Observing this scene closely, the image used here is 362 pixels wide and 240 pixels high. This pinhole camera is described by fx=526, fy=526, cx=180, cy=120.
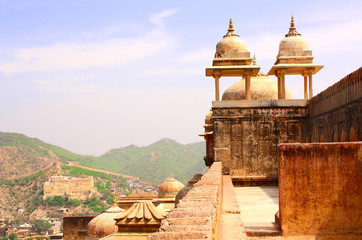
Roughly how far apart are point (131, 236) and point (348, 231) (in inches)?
181

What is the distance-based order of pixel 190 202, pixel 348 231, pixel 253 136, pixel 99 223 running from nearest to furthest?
pixel 190 202, pixel 348 231, pixel 253 136, pixel 99 223

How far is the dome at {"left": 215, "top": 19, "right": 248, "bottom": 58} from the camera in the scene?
1537 centimetres

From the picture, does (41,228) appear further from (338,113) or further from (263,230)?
(263,230)

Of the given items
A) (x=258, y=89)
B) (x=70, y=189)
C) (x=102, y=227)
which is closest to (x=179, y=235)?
(x=258, y=89)

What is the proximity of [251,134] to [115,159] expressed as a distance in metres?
183

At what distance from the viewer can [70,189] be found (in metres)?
101

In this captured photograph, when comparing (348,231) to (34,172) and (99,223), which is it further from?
(34,172)

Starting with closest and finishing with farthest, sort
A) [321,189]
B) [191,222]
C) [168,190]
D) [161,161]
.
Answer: [191,222] < [321,189] < [168,190] < [161,161]

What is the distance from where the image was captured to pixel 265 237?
255 inches

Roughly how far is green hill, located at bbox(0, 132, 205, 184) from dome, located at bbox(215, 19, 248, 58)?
11348 centimetres

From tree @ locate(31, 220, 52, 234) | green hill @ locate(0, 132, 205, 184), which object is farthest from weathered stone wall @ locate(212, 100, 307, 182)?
green hill @ locate(0, 132, 205, 184)

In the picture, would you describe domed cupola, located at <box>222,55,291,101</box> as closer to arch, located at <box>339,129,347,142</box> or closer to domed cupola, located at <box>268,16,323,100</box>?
domed cupola, located at <box>268,16,323,100</box>

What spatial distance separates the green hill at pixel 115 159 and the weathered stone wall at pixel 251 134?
114715mm

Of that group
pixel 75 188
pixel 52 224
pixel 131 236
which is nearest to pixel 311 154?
pixel 131 236
